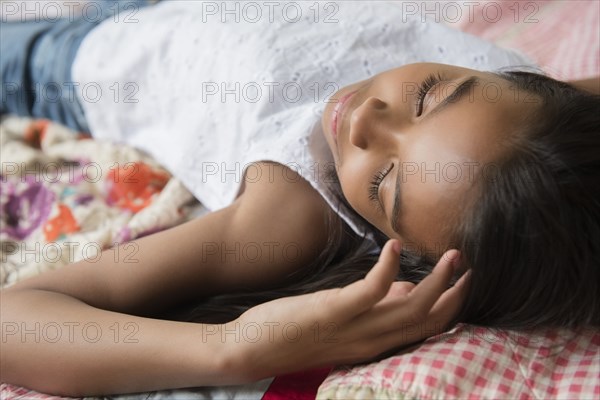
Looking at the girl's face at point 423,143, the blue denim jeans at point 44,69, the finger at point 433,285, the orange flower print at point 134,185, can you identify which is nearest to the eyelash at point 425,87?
the girl's face at point 423,143

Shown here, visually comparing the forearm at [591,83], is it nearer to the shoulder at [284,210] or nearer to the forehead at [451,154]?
the forehead at [451,154]

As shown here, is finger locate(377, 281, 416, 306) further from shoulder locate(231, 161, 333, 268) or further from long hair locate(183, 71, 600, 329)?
shoulder locate(231, 161, 333, 268)

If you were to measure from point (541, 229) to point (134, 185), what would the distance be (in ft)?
2.32

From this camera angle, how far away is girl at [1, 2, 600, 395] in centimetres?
75

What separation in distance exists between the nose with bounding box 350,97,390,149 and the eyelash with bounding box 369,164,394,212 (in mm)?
37

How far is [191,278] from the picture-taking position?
93 centimetres

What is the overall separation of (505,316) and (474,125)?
23 centimetres

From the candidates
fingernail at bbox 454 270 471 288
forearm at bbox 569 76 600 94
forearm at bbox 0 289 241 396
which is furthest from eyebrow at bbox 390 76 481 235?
forearm at bbox 569 76 600 94

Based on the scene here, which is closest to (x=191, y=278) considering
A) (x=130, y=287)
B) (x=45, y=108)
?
(x=130, y=287)

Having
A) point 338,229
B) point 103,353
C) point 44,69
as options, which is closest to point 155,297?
point 103,353

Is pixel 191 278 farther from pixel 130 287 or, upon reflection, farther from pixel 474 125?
pixel 474 125

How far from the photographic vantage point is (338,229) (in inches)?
39.3

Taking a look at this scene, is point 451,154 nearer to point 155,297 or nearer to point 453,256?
point 453,256

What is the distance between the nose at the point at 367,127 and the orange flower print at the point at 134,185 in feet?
1.46
